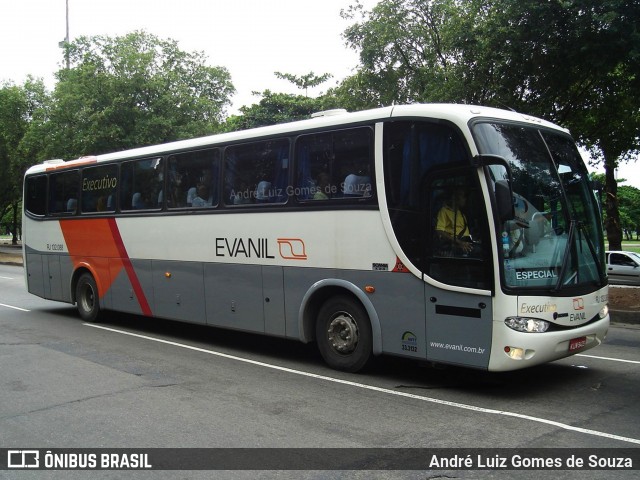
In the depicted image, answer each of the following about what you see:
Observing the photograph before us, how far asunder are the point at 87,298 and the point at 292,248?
20.6 ft

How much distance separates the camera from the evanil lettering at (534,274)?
6.09m

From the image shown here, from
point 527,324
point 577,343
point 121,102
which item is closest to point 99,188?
point 527,324

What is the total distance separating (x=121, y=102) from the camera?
86.3 ft

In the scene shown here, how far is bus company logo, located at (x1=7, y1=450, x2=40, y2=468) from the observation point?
461cm

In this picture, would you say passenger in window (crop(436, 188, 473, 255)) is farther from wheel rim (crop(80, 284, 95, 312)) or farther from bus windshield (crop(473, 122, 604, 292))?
wheel rim (crop(80, 284, 95, 312))

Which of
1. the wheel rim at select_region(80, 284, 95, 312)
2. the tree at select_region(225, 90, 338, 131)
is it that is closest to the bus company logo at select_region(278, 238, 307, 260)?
the wheel rim at select_region(80, 284, 95, 312)

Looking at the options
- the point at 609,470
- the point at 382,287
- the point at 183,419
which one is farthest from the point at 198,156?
the point at 609,470

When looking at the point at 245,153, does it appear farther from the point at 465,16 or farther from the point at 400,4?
the point at 400,4

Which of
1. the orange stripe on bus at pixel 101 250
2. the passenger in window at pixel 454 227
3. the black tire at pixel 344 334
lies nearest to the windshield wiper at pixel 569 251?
the passenger in window at pixel 454 227

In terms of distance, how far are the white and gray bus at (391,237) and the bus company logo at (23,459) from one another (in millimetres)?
3812

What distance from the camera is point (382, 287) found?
7086 mm

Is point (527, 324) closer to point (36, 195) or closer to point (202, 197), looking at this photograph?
point (202, 197)

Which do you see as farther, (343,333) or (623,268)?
(623,268)

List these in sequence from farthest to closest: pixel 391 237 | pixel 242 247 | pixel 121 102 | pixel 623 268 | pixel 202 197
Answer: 1. pixel 121 102
2. pixel 623 268
3. pixel 202 197
4. pixel 242 247
5. pixel 391 237
